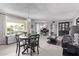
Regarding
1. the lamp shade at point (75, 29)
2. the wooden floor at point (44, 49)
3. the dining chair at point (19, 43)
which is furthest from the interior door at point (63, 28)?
the dining chair at point (19, 43)

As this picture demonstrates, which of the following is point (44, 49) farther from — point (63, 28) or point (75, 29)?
point (75, 29)

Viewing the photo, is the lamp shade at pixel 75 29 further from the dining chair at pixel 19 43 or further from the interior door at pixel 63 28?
the dining chair at pixel 19 43

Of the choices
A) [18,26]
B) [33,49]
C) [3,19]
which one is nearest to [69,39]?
[33,49]

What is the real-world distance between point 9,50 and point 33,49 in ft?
2.35

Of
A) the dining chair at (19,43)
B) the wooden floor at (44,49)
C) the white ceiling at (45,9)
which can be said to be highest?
the white ceiling at (45,9)

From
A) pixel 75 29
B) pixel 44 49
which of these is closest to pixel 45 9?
pixel 75 29

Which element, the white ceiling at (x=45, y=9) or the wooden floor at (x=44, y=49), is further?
the wooden floor at (x=44, y=49)

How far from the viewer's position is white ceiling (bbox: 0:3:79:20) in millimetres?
2209

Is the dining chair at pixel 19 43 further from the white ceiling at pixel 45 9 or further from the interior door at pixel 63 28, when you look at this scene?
the interior door at pixel 63 28

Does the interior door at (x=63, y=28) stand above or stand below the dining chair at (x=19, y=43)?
above

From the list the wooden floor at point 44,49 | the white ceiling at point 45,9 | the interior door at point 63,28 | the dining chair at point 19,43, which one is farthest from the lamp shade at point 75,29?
the dining chair at point 19,43

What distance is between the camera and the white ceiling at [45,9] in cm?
221

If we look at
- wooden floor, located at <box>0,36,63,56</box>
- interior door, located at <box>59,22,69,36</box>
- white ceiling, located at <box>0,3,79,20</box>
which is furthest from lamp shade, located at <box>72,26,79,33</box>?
wooden floor, located at <box>0,36,63,56</box>

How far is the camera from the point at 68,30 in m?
2.37
